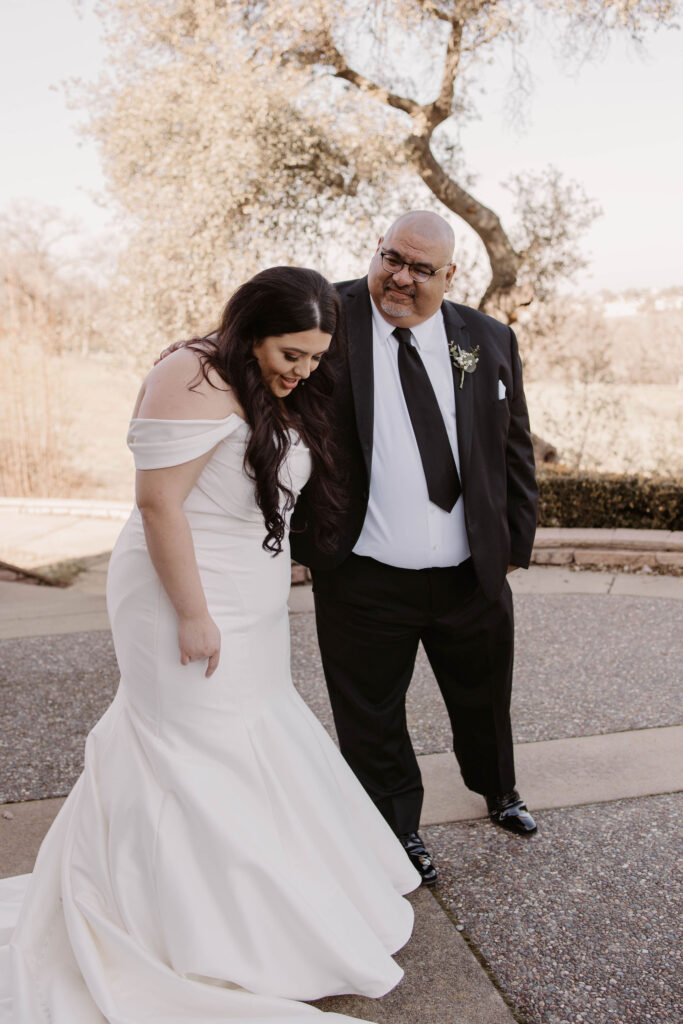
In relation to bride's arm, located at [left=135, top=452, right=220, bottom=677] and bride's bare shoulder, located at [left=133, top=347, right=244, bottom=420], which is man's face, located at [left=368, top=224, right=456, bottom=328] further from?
bride's arm, located at [left=135, top=452, right=220, bottom=677]

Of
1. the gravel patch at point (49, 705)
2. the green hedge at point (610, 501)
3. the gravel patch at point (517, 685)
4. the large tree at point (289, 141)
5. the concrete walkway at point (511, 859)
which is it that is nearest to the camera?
the concrete walkway at point (511, 859)

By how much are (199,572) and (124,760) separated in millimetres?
472

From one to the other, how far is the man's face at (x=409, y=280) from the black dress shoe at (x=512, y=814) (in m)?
1.61

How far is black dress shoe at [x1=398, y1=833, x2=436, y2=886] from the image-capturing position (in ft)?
8.60

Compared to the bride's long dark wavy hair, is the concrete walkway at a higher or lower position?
lower

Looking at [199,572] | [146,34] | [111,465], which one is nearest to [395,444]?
[199,572]

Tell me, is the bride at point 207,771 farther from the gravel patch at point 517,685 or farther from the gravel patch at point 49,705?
the gravel patch at point 517,685

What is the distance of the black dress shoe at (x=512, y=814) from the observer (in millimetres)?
2891

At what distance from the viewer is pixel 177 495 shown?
1.91m

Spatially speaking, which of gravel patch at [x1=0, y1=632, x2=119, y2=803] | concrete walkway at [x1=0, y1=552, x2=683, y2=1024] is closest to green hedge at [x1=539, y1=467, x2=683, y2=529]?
concrete walkway at [x1=0, y1=552, x2=683, y2=1024]

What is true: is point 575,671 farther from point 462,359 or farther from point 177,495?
point 177,495

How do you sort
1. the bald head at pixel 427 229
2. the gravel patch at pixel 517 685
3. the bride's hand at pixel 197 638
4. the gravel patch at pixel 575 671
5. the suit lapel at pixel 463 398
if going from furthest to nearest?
the gravel patch at pixel 575 671 < the gravel patch at pixel 517 685 < the suit lapel at pixel 463 398 < the bald head at pixel 427 229 < the bride's hand at pixel 197 638

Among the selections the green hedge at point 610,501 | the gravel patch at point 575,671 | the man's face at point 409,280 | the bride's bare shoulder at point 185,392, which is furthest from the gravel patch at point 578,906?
the green hedge at point 610,501

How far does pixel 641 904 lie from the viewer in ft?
8.25
